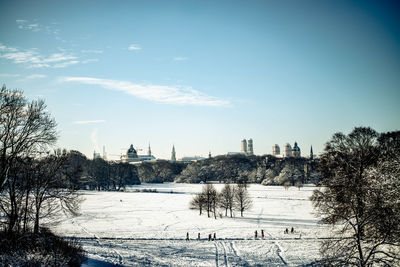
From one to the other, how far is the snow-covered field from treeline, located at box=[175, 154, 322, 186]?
5470 centimetres

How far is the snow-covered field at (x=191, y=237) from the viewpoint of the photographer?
20.9 metres

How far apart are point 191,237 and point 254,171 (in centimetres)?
9126

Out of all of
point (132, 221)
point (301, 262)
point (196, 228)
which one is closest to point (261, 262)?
point (301, 262)

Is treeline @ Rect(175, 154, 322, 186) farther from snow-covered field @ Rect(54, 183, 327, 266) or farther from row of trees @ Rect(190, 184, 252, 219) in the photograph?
snow-covered field @ Rect(54, 183, 327, 266)

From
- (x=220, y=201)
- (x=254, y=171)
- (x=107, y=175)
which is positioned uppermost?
(x=107, y=175)

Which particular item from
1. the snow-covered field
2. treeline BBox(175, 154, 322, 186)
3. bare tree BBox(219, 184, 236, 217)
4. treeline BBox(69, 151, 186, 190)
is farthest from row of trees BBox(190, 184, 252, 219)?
treeline BBox(175, 154, 322, 186)

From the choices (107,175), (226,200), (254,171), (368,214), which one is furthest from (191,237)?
(254,171)

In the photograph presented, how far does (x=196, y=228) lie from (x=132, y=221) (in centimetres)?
862

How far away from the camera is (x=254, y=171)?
11700cm

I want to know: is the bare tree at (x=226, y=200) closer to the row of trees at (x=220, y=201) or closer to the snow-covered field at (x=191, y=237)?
the row of trees at (x=220, y=201)

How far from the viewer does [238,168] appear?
13338 cm

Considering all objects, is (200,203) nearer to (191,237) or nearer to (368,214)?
(191,237)

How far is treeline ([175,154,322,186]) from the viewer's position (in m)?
97.9

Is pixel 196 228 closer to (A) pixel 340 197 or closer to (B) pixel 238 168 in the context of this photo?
(A) pixel 340 197
